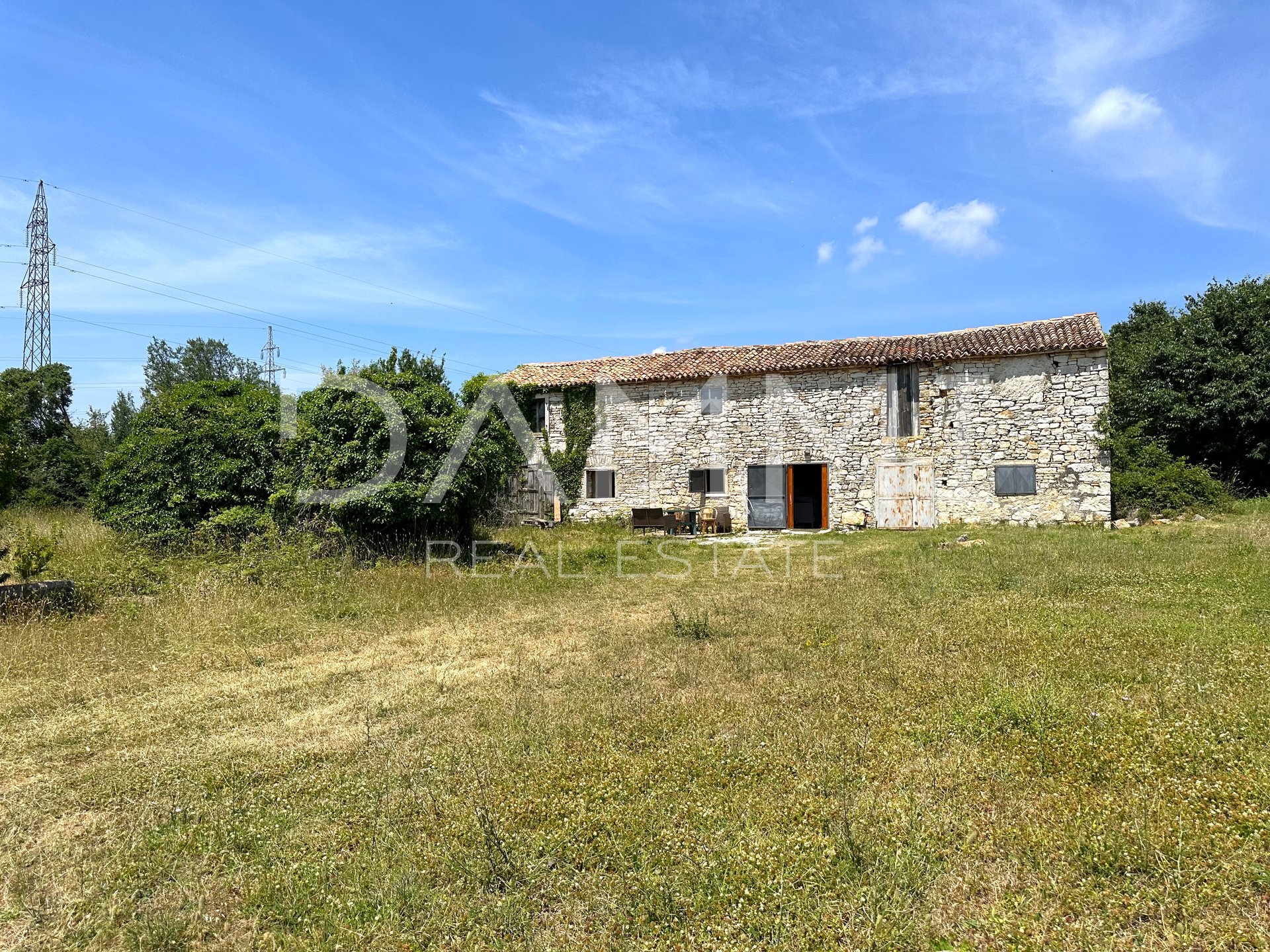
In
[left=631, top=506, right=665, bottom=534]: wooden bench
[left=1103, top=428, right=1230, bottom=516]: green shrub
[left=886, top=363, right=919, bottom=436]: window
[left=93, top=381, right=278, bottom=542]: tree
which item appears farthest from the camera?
[left=631, top=506, right=665, bottom=534]: wooden bench

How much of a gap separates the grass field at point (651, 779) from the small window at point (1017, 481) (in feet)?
35.5

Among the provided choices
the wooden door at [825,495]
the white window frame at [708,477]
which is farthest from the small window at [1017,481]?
the white window frame at [708,477]

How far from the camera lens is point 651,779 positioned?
4.20 meters

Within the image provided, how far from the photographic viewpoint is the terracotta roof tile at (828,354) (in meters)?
18.9

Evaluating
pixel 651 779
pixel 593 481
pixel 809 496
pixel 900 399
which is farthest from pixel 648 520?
pixel 651 779

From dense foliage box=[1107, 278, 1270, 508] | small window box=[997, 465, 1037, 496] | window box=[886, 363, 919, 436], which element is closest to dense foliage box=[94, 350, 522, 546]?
window box=[886, 363, 919, 436]

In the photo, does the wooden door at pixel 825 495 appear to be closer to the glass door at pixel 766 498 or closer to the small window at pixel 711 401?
the glass door at pixel 766 498

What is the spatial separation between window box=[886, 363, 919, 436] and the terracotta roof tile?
0.36 metres

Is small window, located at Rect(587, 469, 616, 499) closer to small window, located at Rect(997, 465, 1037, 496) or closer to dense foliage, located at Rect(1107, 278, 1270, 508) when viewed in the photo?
small window, located at Rect(997, 465, 1037, 496)

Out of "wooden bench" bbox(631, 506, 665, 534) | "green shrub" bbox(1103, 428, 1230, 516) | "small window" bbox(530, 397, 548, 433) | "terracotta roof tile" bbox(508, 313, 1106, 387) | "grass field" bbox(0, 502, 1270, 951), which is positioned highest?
"terracotta roof tile" bbox(508, 313, 1106, 387)

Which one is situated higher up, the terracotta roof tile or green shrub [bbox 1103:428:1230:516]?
the terracotta roof tile

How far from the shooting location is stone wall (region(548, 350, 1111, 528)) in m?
18.6

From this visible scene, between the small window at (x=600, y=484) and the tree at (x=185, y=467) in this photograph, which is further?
the small window at (x=600, y=484)

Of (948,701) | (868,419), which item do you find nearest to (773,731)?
(948,701)
